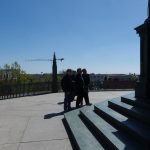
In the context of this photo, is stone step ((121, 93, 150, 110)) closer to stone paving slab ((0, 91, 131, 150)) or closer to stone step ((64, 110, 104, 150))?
stone step ((64, 110, 104, 150))

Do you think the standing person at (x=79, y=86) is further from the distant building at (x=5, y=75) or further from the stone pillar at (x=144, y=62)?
the distant building at (x=5, y=75)

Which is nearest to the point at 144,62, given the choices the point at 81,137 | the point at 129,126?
the point at 81,137

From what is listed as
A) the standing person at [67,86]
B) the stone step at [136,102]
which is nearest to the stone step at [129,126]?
the stone step at [136,102]

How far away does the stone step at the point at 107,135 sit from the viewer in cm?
675

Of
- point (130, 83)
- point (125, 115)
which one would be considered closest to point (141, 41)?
point (125, 115)

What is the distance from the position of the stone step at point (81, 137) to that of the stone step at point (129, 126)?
628mm

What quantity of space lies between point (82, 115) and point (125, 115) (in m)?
2.76

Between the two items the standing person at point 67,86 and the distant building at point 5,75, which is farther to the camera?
the distant building at point 5,75

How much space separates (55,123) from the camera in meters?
11.8

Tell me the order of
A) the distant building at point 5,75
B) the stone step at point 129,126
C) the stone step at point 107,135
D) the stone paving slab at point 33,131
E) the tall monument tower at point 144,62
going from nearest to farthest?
the stone step at point 129,126, the stone step at point 107,135, the stone paving slab at point 33,131, the tall monument tower at point 144,62, the distant building at point 5,75

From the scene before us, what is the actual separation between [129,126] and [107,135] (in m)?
0.50

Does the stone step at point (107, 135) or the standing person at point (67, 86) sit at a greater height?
the standing person at point (67, 86)

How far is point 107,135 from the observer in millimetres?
7715

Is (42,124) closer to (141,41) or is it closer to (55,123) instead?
(55,123)
